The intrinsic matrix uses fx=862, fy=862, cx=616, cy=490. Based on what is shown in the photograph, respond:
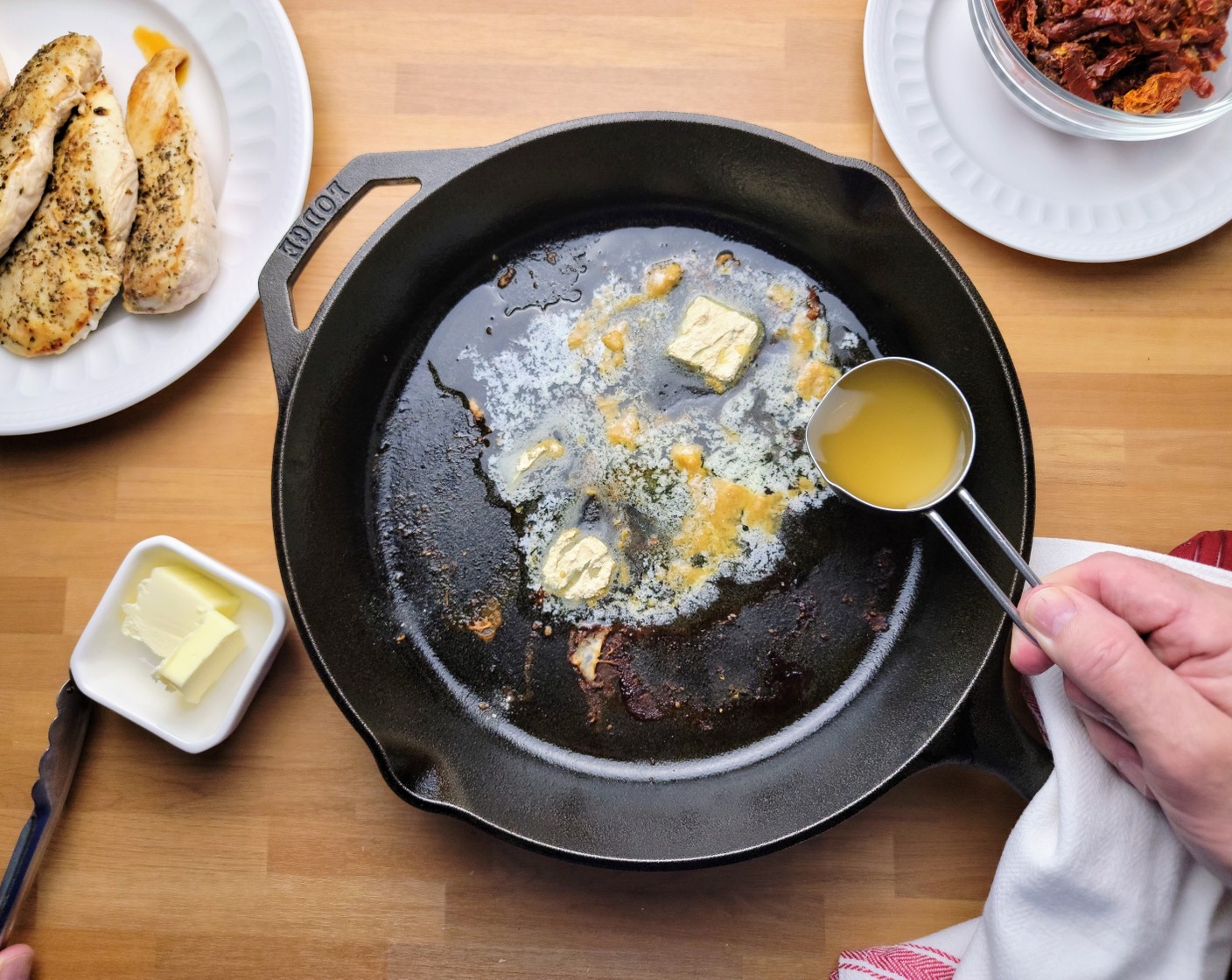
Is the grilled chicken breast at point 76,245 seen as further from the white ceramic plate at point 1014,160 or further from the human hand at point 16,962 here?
the white ceramic plate at point 1014,160

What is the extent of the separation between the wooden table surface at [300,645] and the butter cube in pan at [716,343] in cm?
28

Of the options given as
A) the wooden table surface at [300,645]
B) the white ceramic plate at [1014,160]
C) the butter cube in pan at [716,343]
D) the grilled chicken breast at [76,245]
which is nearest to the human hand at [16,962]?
the wooden table surface at [300,645]

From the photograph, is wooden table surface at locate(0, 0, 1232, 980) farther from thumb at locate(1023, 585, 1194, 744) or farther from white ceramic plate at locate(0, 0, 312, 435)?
thumb at locate(1023, 585, 1194, 744)

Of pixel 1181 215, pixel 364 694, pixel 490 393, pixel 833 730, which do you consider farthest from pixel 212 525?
pixel 1181 215

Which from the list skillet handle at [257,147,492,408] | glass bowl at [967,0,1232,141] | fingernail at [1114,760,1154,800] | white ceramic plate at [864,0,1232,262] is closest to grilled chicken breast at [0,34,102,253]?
skillet handle at [257,147,492,408]

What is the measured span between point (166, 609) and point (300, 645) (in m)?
0.16

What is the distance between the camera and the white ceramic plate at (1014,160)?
42.8 inches

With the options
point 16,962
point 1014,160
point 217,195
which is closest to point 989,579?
point 1014,160

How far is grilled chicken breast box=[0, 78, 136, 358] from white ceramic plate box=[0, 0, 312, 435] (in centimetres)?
4

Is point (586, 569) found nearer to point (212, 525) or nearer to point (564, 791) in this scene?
point (564, 791)

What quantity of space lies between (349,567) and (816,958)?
0.79m

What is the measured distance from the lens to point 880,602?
114 centimetres

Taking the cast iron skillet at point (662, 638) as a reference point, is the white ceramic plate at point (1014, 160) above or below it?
above

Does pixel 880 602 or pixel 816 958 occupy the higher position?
pixel 880 602
